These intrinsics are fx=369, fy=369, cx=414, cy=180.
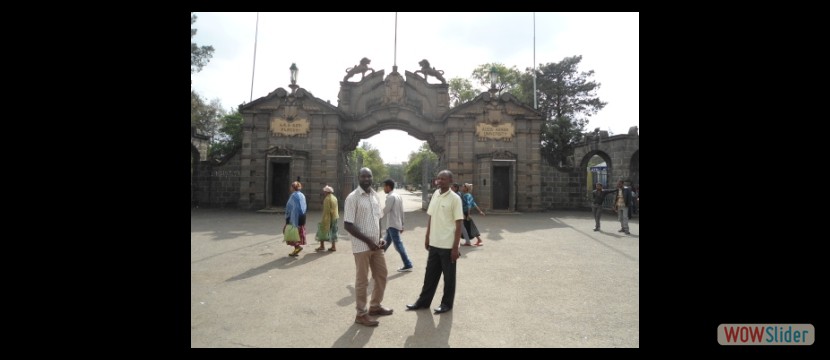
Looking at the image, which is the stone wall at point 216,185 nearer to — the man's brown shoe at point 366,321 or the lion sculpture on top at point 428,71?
the lion sculpture on top at point 428,71

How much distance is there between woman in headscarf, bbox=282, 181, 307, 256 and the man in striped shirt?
3.78m

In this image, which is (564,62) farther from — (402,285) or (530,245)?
(402,285)

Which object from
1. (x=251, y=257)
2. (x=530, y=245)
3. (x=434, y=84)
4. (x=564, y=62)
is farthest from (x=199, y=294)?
(x=564, y=62)

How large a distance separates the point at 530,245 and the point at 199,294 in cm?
719

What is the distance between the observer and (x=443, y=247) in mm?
4500

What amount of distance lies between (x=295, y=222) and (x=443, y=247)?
4.28 m

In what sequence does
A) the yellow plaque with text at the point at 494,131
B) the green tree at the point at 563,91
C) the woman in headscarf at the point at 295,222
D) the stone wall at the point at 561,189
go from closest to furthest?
the woman in headscarf at the point at 295,222, the yellow plaque with text at the point at 494,131, the stone wall at the point at 561,189, the green tree at the point at 563,91

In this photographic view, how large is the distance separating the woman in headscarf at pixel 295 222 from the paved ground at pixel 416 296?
0.33 m

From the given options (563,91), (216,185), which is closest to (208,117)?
(216,185)

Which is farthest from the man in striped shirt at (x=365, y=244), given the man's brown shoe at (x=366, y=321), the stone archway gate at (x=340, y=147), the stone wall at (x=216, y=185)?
the stone wall at (x=216, y=185)

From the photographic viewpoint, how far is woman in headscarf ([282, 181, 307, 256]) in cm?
756

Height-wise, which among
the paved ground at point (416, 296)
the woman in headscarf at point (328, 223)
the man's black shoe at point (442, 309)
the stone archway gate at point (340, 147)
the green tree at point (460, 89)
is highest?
the green tree at point (460, 89)

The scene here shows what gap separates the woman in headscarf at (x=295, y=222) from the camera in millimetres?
7559

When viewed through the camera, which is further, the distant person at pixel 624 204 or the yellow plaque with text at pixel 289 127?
the yellow plaque with text at pixel 289 127
